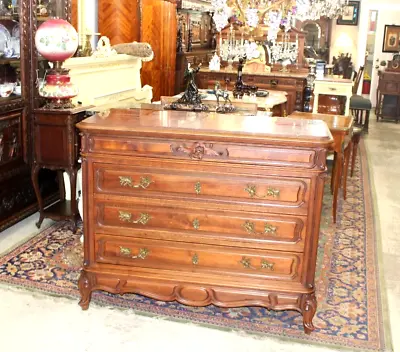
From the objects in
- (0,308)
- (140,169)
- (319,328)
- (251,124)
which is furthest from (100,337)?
(251,124)

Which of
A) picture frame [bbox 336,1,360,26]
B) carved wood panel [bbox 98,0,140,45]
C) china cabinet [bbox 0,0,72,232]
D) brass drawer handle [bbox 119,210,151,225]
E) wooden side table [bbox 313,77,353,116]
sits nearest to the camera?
brass drawer handle [bbox 119,210,151,225]

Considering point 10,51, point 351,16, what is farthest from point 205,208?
point 351,16

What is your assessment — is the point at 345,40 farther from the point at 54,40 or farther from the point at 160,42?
the point at 54,40

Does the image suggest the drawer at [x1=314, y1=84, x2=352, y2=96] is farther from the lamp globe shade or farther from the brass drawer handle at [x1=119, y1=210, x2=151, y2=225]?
the brass drawer handle at [x1=119, y1=210, x2=151, y2=225]

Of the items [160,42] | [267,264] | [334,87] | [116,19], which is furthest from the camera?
[334,87]

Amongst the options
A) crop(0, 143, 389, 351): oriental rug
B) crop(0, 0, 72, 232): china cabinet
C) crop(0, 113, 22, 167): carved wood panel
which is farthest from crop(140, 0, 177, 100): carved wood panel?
crop(0, 143, 389, 351): oriental rug

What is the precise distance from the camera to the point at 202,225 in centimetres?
316

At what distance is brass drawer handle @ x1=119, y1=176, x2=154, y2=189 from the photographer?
316 cm

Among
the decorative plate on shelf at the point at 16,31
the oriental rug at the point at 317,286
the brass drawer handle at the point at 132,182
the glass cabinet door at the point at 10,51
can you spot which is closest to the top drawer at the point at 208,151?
the brass drawer handle at the point at 132,182

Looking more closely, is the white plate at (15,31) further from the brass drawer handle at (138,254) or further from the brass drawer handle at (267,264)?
the brass drawer handle at (267,264)

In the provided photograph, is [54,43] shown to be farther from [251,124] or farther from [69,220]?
[251,124]

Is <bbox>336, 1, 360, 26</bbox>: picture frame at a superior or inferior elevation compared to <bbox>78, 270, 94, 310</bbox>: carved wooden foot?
superior

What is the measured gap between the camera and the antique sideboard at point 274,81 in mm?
9398

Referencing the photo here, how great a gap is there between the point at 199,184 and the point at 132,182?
394mm
